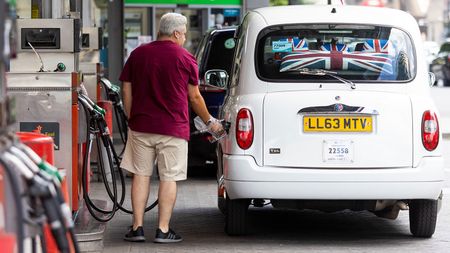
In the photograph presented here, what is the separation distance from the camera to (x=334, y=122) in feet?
29.8

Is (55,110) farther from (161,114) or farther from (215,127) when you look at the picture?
(215,127)

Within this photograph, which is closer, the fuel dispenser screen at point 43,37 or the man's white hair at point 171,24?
the man's white hair at point 171,24

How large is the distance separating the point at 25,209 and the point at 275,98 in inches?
174

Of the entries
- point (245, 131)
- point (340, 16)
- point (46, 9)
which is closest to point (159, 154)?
point (245, 131)

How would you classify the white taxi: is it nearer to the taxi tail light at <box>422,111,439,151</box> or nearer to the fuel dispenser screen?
the taxi tail light at <box>422,111,439,151</box>

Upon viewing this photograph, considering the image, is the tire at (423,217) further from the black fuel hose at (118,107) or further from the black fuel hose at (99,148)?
the black fuel hose at (118,107)

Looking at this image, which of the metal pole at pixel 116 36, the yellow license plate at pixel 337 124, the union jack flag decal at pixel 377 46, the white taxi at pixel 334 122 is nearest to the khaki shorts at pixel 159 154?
the white taxi at pixel 334 122

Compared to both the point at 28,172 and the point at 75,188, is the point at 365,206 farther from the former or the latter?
the point at 28,172

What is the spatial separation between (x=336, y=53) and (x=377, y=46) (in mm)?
325

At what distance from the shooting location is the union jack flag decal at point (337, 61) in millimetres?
9453

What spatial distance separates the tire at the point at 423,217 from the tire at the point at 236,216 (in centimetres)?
129

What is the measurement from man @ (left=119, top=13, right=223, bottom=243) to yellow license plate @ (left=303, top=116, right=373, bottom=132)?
0.70m

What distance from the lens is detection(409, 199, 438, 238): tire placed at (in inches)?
368

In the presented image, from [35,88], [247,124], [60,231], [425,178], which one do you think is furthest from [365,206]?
[60,231]
